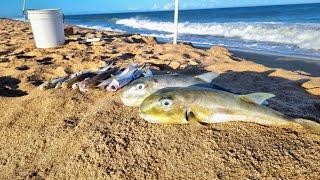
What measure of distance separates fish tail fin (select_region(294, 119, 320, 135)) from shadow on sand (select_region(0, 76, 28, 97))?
3.63 meters

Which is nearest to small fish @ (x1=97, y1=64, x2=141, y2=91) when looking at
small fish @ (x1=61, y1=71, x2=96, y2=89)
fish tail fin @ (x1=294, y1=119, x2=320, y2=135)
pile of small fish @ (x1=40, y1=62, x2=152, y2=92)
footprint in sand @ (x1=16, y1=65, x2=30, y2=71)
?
pile of small fish @ (x1=40, y1=62, x2=152, y2=92)

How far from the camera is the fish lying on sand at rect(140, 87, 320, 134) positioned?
2982 millimetres

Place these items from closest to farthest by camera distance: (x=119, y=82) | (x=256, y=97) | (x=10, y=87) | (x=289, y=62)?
(x=256, y=97)
(x=119, y=82)
(x=10, y=87)
(x=289, y=62)

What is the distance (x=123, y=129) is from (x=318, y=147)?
1633mm

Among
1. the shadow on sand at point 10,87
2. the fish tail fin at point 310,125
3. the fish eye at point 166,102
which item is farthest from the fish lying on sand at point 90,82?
the fish tail fin at point 310,125

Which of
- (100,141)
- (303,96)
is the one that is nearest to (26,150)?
(100,141)

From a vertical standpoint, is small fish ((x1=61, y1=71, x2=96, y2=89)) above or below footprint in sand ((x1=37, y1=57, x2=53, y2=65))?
above

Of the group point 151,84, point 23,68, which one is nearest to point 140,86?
point 151,84

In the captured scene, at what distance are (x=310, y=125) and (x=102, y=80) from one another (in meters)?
2.66

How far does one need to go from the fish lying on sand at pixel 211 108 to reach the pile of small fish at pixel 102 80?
134cm

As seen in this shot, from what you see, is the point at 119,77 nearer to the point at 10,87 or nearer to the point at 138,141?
the point at 138,141

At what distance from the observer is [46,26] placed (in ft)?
28.8

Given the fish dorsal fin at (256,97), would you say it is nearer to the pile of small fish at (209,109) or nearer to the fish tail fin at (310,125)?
the pile of small fish at (209,109)

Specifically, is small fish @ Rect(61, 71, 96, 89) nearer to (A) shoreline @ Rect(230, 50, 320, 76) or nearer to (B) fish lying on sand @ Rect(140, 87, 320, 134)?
(B) fish lying on sand @ Rect(140, 87, 320, 134)
